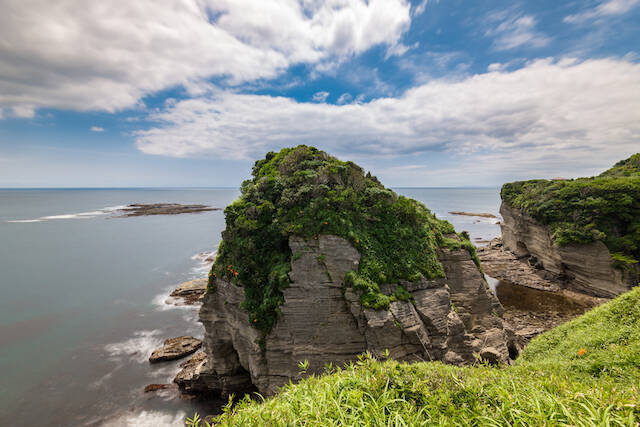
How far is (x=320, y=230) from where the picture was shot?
542 inches

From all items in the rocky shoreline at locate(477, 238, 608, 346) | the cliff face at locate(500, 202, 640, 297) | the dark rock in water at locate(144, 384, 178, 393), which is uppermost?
the cliff face at locate(500, 202, 640, 297)

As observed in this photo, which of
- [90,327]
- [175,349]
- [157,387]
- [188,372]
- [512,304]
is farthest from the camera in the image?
[512,304]

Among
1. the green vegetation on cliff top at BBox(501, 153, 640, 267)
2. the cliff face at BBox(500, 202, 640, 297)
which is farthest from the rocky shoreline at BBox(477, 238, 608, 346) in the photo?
the green vegetation on cliff top at BBox(501, 153, 640, 267)

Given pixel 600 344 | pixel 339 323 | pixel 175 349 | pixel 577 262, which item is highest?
pixel 600 344

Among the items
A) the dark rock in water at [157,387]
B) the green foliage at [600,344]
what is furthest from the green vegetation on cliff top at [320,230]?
the dark rock in water at [157,387]

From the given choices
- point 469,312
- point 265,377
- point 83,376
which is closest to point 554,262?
point 469,312

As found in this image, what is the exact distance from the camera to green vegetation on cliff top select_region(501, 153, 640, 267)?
26.4 meters

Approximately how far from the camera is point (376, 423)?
3512 mm

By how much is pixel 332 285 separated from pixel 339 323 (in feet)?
6.54

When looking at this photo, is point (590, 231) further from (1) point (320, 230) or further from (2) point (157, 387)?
(2) point (157, 387)

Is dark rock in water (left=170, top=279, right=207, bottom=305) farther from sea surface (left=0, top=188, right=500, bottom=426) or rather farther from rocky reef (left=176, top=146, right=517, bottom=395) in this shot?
rocky reef (left=176, top=146, right=517, bottom=395)

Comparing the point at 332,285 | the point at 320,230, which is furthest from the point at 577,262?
the point at 320,230

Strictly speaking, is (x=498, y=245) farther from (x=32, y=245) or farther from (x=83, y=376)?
(x=32, y=245)

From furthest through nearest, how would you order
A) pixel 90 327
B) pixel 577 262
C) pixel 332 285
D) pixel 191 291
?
pixel 191 291 → pixel 577 262 → pixel 90 327 → pixel 332 285
